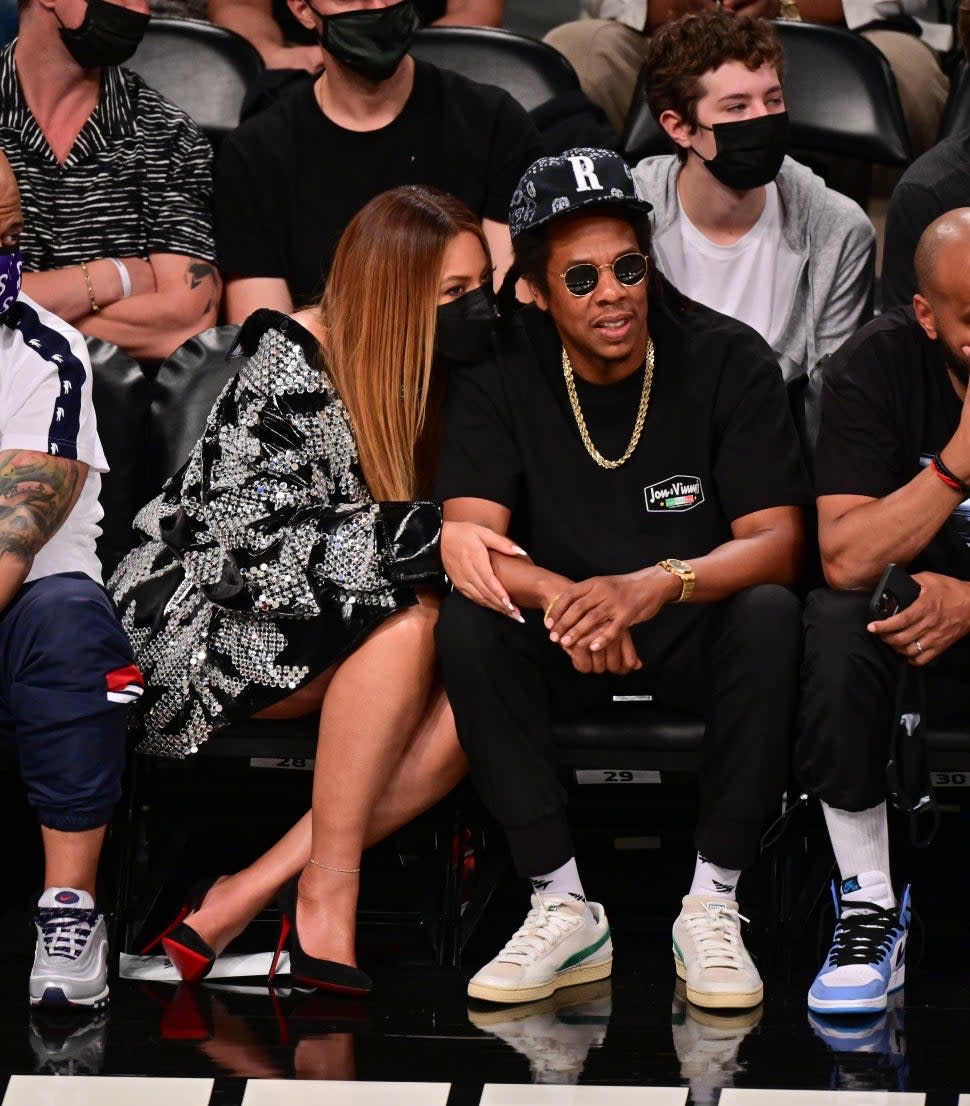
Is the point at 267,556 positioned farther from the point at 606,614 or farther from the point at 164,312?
the point at 164,312

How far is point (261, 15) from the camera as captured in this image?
4996 mm

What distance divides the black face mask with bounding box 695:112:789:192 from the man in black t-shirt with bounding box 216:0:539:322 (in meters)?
0.43

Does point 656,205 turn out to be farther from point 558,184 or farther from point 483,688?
point 483,688

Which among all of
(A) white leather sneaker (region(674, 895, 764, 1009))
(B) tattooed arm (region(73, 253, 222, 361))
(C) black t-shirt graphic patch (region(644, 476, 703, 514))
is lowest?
(A) white leather sneaker (region(674, 895, 764, 1009))

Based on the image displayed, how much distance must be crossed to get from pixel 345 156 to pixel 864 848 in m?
1.93

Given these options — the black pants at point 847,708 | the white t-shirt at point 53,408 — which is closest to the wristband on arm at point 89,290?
the white t-shirt at point 53,408

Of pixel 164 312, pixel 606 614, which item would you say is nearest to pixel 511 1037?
pixel 606 614

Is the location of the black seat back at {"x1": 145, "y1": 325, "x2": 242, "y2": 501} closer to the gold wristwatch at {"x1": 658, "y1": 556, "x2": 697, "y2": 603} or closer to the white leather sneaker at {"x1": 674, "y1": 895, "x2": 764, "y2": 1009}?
the gold wristwatch at {"x1": 658, "y1": 556, "x2": 697, "y2": 603}

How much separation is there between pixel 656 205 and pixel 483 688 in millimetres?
1523

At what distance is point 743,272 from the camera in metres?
4.12

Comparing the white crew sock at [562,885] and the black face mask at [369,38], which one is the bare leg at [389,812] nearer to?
the white crew sock at [562,885]

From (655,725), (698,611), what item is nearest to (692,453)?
(698,611)

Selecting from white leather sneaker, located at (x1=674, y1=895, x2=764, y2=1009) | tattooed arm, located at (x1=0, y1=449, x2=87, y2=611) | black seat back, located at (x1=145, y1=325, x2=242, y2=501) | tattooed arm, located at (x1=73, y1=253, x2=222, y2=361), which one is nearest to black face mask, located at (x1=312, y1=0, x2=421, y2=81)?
tattooed arm, located at (x1=73, y1=253, x2=222, y2=361)

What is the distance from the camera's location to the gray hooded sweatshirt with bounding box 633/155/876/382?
4.04m
